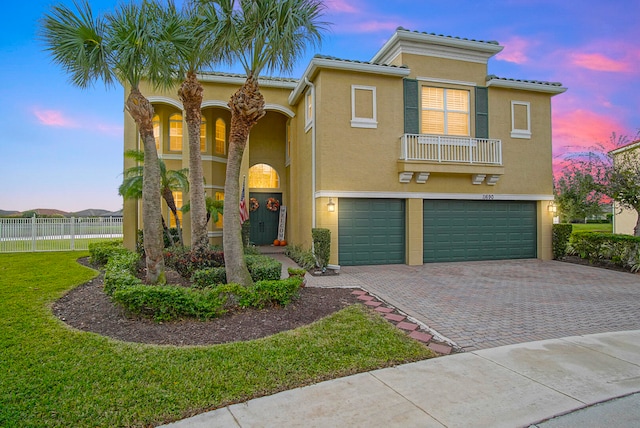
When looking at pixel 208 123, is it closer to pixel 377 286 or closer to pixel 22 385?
pixel 377 286

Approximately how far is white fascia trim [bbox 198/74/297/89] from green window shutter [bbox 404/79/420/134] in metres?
5.02

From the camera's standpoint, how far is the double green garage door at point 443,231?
11.6m

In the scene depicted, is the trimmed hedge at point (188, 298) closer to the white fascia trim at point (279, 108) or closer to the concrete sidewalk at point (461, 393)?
the concrete sidewalk at point (461, 393)

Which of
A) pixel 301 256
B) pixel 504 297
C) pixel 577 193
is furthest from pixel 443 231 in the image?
pixel 577 193

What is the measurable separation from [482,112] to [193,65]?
10.1 meters

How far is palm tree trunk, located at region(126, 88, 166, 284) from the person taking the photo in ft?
22.7

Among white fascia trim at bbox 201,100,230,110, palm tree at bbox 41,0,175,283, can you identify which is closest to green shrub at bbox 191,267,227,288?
palm tree at bbox 41,0,175,283

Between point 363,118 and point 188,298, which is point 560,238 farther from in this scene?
point 188,298

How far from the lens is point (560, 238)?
43.5 ft

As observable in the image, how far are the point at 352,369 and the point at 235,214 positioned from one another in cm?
393

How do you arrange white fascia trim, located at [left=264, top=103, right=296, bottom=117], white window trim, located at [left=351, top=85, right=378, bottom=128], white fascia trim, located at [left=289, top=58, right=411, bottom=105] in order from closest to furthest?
1. white fascia trim, located at [left=289, top=58, right=411, bottom=105]
2. white window trim, located at [left=351, top=85, right=378, bottom=128]
3. white fascia trim, located at [left=264, top=103, right=296, bottom=117]

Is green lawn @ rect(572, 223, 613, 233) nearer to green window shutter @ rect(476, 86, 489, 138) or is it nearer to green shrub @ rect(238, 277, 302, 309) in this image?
green window shutter @ rect(476, 86, 489, 138)

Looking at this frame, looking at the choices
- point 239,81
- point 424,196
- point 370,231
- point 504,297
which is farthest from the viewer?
point 239,81

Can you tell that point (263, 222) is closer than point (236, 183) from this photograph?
No
